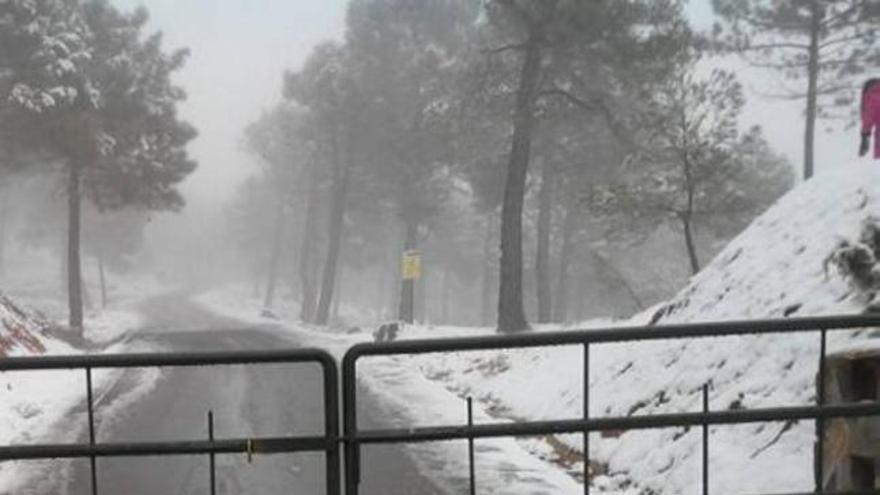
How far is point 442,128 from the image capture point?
97.5ft

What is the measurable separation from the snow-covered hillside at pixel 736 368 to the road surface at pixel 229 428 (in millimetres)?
2092

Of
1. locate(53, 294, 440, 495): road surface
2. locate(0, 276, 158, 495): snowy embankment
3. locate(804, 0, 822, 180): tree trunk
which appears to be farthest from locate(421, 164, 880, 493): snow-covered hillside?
locate(804, 0, 822, 180): tree trunk

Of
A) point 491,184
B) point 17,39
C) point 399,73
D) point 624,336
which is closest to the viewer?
point 624,336

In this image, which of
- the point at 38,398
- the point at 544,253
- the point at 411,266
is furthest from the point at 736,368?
the point at 544,253

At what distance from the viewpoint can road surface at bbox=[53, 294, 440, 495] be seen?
896 cm

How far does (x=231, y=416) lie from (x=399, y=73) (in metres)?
25.8

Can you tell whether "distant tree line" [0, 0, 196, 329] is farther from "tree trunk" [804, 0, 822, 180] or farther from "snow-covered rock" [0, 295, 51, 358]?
"tree trunk" [804, 0, 822, 180]

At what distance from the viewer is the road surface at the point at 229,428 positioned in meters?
8.96

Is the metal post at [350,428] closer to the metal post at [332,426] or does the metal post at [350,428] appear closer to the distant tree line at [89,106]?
the metal post at [332,426]

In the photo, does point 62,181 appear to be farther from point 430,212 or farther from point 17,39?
point 430,212

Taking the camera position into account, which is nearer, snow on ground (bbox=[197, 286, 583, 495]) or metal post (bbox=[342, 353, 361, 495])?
metal post (bbox=[342, 353, 361, 495])

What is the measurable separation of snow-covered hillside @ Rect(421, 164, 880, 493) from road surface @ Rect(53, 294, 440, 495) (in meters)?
2.09

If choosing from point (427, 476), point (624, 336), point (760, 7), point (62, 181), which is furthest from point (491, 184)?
point (624, 336)

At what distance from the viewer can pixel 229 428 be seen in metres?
12.2
